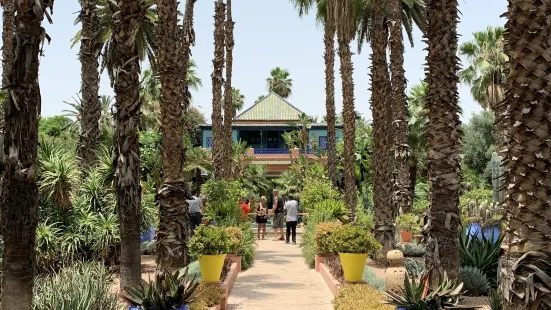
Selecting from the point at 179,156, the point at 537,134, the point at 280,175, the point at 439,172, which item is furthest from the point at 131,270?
the point at 280,175

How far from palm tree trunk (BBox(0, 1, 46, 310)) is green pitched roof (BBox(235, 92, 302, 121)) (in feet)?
137

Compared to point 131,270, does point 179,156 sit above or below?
above

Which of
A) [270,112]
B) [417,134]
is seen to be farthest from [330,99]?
[270,112]

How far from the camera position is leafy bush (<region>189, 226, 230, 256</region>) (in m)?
10.4

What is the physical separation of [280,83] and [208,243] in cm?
7098

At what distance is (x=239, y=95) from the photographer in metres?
75.9

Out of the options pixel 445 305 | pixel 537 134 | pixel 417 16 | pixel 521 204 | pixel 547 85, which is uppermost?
pixel 417 16

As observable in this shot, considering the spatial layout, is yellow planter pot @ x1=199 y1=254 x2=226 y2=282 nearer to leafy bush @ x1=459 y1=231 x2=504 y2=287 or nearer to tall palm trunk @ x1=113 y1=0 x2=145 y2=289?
tall palm trunk @ x1=113 y1=0 x2=145 y2=289

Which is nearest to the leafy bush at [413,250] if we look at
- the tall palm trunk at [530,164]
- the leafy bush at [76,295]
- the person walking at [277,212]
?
the person walking at [277,212]

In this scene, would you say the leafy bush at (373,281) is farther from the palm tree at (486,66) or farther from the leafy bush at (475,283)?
the palm tree at (486,66)

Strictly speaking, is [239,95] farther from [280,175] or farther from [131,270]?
[131,270]

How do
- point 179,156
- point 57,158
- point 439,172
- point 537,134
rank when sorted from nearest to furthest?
point 537,134
point 439,172
point 179,156
point 57,158

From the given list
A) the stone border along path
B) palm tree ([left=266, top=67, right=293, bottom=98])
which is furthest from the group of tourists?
palm tree ([left=266, top=67, right=293, bottom=98])

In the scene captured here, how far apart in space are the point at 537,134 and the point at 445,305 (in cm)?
254
